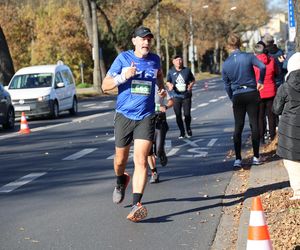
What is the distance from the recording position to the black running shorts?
24.6ft

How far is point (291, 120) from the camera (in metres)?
7.31

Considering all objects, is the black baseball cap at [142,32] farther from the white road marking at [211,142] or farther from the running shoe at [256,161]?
the white road marking at [211,142]

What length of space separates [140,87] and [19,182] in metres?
3.74

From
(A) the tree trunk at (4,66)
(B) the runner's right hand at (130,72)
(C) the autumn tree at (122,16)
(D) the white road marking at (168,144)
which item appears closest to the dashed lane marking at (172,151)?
(D) the white road marking at (168,144)

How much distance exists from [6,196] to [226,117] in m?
14.3

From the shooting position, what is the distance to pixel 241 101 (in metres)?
10.5

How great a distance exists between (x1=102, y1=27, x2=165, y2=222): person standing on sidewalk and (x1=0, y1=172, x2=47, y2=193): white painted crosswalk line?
2804 mm

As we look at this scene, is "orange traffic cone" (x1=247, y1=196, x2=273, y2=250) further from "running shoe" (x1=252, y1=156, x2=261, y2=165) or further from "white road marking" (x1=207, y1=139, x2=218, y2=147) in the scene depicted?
"white road marking" (x1=207, y1=139, x2=218, y2=147)

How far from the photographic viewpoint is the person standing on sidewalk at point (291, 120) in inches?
286

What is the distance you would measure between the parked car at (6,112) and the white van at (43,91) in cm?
281

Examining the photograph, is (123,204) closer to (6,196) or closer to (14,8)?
(6,196)

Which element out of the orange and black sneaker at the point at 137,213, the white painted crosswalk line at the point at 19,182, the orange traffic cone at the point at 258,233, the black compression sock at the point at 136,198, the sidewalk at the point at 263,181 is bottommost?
the white painted crosswalk line at the point at 19,182

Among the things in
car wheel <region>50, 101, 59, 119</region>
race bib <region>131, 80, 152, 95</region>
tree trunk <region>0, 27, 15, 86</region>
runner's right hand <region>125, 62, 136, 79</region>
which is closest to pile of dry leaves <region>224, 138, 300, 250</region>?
race bib <region>131, 80, 152, 95</region>

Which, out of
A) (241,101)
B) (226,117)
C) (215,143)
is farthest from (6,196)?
(226,117)
